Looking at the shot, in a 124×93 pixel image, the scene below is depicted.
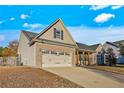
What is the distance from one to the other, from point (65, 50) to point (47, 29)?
3.63 meters

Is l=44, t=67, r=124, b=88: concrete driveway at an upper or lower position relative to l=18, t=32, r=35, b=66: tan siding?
lower

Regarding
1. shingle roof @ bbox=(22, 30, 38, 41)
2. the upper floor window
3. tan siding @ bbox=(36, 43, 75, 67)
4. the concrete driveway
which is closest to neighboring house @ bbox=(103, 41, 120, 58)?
tan siding @ bbox=(36, 43, 75, 67)

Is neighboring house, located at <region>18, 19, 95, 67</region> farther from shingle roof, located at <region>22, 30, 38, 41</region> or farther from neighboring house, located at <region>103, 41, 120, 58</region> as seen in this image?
neighboring house, located at <region>103, 41, 120, 58</region>

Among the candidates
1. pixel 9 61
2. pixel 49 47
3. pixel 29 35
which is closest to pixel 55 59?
pixel 49 47

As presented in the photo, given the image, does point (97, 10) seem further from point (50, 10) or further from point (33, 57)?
point (33, 57)

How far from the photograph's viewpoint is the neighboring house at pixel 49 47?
2323 cm

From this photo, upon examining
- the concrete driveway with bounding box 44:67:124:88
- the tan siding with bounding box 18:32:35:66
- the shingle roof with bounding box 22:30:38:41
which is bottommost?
the concrete driveway with bounding box 44:67:124:88

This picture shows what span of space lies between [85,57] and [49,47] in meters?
10.4

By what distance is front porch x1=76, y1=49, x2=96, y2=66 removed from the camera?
31.6 meters

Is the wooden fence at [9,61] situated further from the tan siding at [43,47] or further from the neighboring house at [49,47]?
the tan siding at [43,47]

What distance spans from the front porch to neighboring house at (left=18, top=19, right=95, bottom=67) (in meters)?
2.95

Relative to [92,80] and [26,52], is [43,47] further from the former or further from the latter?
[92,80]

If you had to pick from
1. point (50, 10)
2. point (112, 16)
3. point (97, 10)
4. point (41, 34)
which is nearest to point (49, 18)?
point (50, 10)

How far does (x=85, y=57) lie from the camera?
3347 cm
